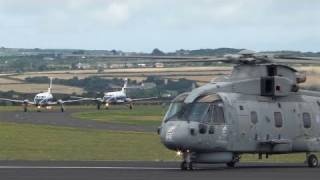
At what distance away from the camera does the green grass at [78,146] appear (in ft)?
129

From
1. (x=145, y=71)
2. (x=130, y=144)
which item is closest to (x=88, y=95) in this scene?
(x=145, y=71)

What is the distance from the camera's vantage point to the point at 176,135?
28719 mm

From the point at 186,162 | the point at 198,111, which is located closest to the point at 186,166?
the point at 186,162

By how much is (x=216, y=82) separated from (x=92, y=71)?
5631 inches

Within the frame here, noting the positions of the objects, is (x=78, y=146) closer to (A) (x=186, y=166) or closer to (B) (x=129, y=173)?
(A) (x=186, y=166)

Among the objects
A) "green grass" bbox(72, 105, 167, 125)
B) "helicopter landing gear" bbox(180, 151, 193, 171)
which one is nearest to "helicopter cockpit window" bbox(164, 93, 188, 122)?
"helicopter landing gear" bbox(180, 151, 193, 171)

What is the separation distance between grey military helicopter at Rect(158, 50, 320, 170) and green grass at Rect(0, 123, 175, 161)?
26.8ft

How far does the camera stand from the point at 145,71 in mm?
133125

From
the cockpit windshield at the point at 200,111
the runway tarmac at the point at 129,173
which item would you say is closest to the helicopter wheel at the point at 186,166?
the runway tarmac at the point at 129,173

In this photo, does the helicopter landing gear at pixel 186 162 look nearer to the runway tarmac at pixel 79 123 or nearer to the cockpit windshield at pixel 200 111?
the cockpit windshield at pixel 200 111

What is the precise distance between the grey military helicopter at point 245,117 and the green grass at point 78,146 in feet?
26.8

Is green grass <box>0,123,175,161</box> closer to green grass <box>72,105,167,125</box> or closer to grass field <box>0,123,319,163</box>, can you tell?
grass field <box>0,123,319,163</box>

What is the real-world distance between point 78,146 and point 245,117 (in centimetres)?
1766

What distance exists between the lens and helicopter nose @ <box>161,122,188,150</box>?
94.2 ft
